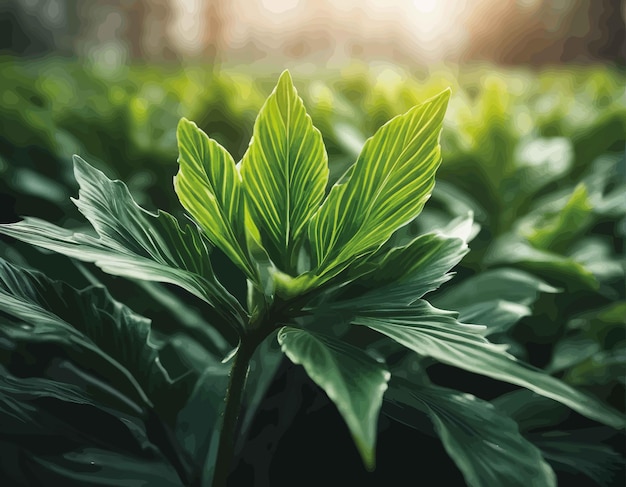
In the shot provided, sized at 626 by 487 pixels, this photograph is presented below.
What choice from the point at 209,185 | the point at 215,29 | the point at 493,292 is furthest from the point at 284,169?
the point at 215,29

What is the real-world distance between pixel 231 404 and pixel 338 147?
Result: 18.6 inches

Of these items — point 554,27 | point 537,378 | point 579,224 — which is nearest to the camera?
point 537,378

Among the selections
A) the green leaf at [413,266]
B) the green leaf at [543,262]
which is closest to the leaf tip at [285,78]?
the green leaf at [413,266]

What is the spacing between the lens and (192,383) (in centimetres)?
44

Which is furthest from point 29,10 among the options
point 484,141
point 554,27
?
point 554,27

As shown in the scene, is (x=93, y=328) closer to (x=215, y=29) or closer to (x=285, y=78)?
(x=285, y=78)

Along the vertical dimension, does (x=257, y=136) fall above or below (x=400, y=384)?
above

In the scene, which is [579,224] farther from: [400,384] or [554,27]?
[554,27]

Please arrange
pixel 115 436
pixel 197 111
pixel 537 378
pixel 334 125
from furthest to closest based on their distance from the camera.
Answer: pixel 197 111 → pixel 334 125 → pixel 115 436 → pixel 537 378

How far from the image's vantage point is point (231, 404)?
1.17 ft

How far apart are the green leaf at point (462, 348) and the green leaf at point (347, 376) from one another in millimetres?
23

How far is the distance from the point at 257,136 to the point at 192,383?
190 millimetres

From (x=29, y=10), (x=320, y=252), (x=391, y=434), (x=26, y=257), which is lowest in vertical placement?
(x=391, y=434)

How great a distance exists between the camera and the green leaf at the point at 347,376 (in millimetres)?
257
